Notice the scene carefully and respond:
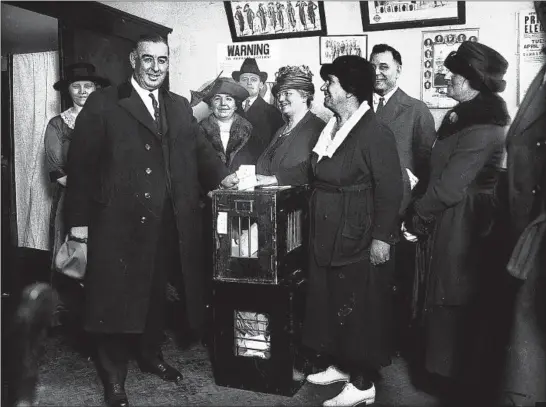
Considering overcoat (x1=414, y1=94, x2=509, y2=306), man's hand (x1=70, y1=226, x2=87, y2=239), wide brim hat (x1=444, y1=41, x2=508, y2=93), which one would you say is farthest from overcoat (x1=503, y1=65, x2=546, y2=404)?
man's hand (x1=70, y1=226, x2=87, y2=239)

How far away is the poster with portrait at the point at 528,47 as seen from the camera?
2754 millimetres

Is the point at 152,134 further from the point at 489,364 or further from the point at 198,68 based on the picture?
the point at 489,364

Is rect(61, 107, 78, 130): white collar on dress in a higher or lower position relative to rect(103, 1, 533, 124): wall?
lower

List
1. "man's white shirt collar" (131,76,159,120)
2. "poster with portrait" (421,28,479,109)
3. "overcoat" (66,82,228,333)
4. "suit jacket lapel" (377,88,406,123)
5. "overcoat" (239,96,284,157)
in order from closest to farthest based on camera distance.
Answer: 1. "overcoat" (66,82,228,333)
2. "man's white shirt collar" (131,76,159,120)
3. "poster with portrait" (421,28,479,109)
4. "suit jacket lapel" (377,88,406,123)
5. "overcoat" (239,96,284,157)

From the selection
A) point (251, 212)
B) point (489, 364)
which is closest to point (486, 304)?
point (489, 364)

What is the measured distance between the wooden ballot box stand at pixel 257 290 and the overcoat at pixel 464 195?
687 millimetres

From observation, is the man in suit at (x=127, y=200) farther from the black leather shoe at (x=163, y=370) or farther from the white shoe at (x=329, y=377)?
the white shoe at (x=329, y=377)

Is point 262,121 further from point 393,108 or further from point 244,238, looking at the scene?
point 244,238

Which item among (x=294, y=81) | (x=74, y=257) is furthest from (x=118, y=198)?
(x=294, y=81)

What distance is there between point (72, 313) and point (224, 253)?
57.5 inches

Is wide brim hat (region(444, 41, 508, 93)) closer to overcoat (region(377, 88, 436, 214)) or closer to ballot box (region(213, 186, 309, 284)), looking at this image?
overcoat (region(377, 88, 436, 214))

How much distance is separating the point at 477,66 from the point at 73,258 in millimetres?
2162

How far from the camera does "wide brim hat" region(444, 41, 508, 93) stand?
2.48 metres

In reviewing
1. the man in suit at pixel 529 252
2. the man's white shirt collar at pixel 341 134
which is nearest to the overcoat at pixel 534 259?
the man in suit at pixel 529 252
